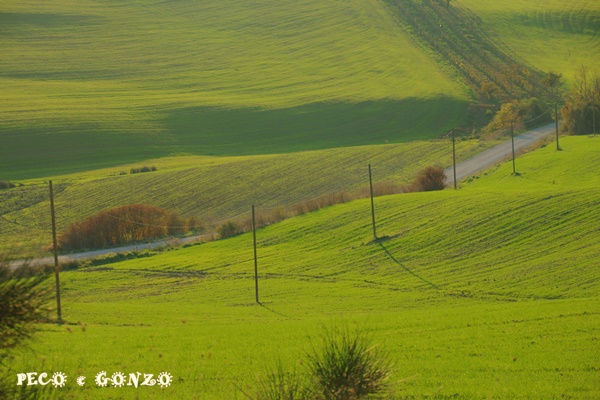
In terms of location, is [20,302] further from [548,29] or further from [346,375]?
Result: [548,29]

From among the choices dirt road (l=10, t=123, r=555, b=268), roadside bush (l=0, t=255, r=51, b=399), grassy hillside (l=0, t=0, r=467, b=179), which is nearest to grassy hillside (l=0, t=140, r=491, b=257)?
dirt road (l=10, t=123, r=555, b=268)

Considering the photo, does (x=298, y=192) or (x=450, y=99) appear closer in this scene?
(x=298, y=192)

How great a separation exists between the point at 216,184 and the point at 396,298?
28.2 metres

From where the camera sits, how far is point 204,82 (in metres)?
86.4

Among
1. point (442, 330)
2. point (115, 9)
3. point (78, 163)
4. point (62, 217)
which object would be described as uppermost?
point (115, 9)

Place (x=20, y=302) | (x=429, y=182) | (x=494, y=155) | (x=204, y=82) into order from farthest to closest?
(x=204, y=82) < (x=494, y=155) < (x=429, y=182) < (x=20, y=302)

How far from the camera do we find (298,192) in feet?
174

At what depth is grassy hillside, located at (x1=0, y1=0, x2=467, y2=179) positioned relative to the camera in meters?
68.9

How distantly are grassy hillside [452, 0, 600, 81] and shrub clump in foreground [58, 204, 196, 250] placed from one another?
6320 centimetres

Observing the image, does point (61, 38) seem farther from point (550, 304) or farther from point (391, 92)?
point (550, 304)

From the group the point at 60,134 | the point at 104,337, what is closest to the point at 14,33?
the point at 60,134

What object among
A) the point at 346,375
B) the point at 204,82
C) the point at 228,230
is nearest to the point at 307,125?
the point at 204,82

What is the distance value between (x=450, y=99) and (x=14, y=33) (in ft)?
160

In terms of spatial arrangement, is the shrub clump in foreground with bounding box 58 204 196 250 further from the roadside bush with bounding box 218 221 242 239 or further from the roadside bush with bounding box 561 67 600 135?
the roadside bush with bounding box 561 67 600 135
